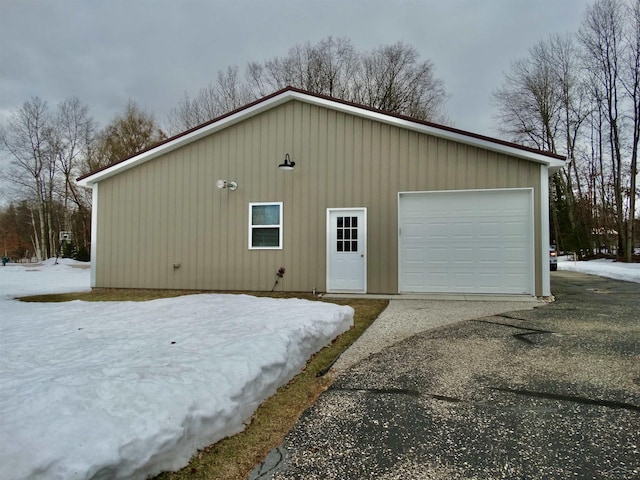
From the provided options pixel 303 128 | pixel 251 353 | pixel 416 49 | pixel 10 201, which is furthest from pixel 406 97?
pixel 10 201

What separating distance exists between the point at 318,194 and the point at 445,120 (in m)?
19.1

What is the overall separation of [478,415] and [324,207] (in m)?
6.91

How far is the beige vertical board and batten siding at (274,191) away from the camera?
8953 mm

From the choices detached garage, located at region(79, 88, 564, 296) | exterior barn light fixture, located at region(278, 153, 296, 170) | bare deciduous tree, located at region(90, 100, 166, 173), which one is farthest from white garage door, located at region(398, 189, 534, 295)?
bare deciduous tree, located at region(90, 100, 166, 173)

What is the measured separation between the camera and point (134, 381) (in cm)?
268

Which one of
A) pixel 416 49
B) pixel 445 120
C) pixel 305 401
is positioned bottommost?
pixel 305 401

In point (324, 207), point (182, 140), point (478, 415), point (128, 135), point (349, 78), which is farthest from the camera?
point (128, 135)

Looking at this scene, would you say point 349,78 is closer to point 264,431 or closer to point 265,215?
point 265,215

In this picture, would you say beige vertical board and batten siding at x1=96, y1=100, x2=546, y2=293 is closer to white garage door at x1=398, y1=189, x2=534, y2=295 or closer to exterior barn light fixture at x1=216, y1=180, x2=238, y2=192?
exterior barn light fixture at x1=216, y1=180, x2=238, y2=192

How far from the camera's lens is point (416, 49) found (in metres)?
24.8

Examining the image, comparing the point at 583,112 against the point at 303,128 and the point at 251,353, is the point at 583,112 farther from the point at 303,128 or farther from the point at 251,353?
the point at 251,353

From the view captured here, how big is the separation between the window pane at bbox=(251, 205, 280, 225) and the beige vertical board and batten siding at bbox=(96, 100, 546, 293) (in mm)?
179

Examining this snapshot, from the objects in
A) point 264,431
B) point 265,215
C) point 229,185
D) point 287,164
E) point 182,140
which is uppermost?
point 182,140

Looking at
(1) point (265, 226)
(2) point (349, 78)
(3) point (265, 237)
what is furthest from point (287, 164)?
(2) point (349, 78)
